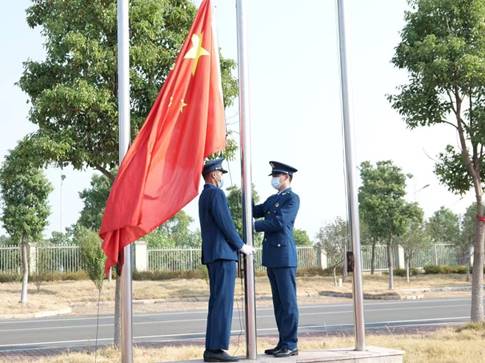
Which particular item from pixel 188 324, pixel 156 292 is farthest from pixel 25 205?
pixel 188 324

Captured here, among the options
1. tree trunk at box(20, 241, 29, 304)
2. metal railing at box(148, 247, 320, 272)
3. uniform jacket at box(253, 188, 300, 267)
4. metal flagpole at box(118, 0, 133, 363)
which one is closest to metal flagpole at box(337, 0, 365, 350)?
uniform jacket at box(253, 188, 300, 267)

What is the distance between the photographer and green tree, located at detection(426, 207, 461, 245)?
135ft

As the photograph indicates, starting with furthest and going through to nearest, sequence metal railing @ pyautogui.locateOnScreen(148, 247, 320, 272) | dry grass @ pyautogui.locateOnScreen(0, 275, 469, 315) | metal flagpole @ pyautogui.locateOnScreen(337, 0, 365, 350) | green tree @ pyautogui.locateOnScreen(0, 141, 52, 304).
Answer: metal railing @ pyautogui.locateOnScreen(148, 247, 320, 272) < green tree @ pyautogui.locateOnScreen(0, 141, 52, 304) < dry grass @ pyautogui.locateOnScreen(0, 275, 469, 315) < metal flagpole @ pyautogui.locateOnScreen(337, 0, 365, 350)

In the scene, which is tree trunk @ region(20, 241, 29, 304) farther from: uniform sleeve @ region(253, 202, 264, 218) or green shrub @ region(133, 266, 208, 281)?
uniform sleeve @ region(253, 202, 264, 218)

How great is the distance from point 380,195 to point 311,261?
336 inches

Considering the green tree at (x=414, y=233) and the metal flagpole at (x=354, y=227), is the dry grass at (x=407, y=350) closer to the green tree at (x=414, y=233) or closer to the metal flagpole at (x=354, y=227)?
the metal flagpole at (x=354, y=227)

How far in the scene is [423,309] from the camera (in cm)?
2262

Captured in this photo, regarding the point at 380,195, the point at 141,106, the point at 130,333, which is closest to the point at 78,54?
the point at 141,106

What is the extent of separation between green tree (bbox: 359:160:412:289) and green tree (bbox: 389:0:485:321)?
60.7 ft

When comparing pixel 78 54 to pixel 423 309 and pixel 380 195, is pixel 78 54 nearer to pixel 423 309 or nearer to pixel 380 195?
pixel 423 309

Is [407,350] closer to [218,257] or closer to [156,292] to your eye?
[218,257]

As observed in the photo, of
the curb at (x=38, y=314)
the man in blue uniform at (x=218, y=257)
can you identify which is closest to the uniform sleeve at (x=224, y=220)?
the man in blue uniform at (x=218, y=257)

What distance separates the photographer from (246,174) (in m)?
7.79

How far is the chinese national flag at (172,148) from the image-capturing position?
22.6 feet
